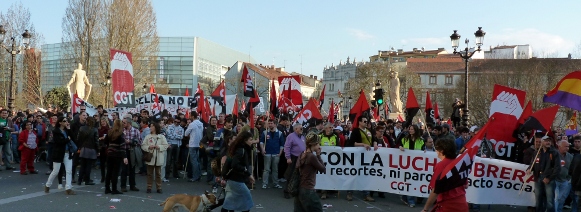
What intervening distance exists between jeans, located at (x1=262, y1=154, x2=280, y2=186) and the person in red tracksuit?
6.47 metres

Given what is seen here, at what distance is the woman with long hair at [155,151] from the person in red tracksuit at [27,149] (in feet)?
16.2

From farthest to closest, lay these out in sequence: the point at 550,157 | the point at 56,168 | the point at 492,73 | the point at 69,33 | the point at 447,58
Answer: the point at 447,58 < the point at 492,73 < the point at 69,33 < the point at 56,168 < the point at 550,157

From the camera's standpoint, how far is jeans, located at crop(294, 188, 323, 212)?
25.0 ft

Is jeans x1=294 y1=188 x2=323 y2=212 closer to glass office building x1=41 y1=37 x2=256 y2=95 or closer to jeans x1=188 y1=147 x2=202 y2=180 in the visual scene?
jeans x1=188 y1=147 x2=202 y2=180

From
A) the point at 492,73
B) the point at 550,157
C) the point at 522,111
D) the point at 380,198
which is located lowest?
the point at 380,198

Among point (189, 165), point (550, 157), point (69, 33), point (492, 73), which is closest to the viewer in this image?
point (550, 157)

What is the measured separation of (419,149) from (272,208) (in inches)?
129

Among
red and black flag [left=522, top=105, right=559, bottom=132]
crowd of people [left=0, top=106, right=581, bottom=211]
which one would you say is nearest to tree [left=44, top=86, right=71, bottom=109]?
crowd of people [left=0, top=106, right=581, bottom=211]

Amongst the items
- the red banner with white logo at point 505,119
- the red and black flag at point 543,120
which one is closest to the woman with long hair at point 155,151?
the red banner with white logo at point 505,119

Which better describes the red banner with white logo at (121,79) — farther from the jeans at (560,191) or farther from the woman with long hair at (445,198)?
the woman with long hair at (445,198)

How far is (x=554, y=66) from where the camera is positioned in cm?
5153

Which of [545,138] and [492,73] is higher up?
[492,73]

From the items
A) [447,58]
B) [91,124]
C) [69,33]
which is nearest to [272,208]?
[91,124]

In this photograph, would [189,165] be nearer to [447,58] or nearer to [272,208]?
[272,208]
